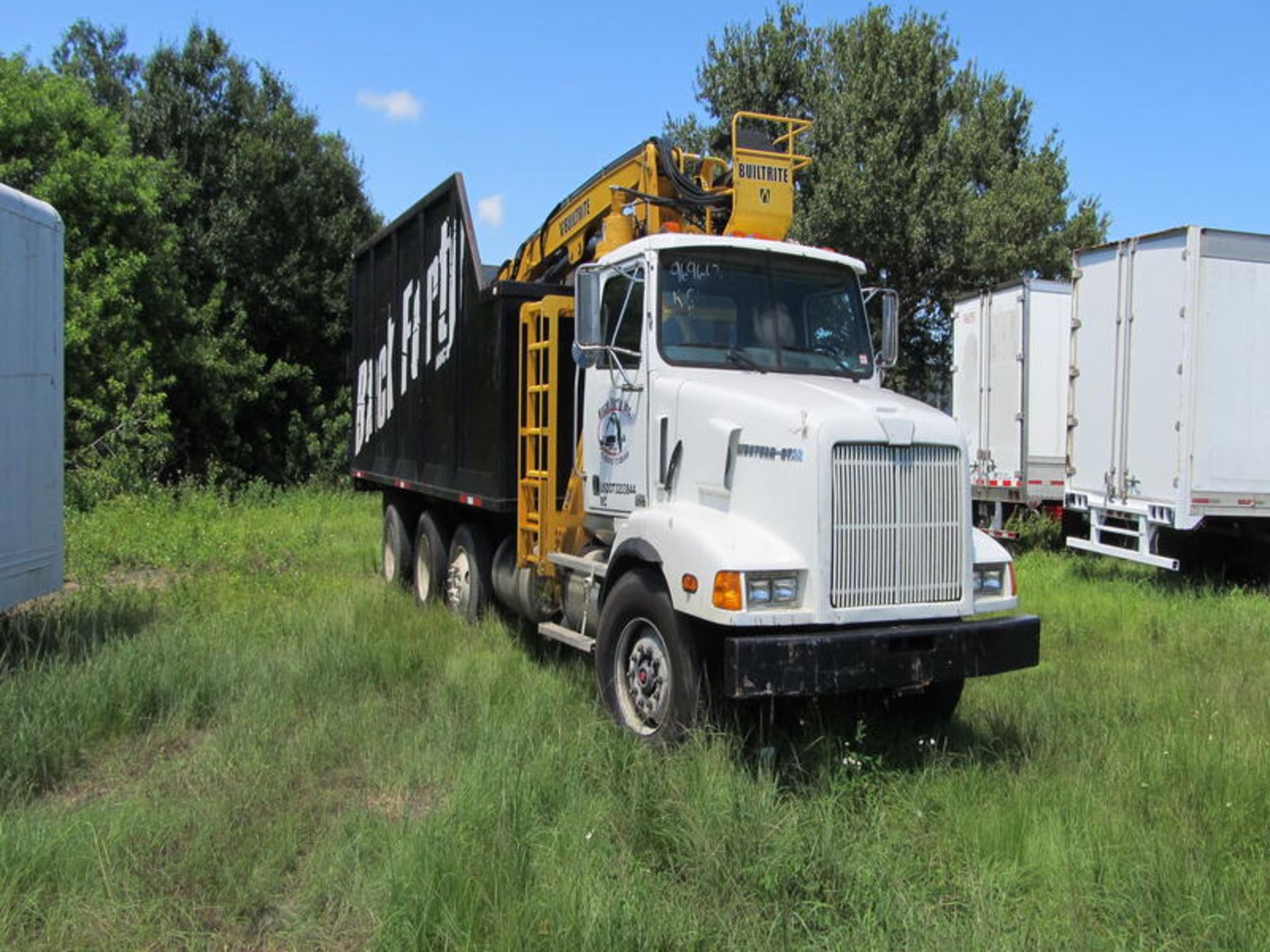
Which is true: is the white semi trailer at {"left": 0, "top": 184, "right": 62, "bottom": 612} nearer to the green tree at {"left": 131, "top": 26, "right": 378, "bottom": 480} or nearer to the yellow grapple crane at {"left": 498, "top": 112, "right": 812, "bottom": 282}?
the yellow grapple crane at {"left": 498, "top": 112, "right": 812, "bottom": 282}

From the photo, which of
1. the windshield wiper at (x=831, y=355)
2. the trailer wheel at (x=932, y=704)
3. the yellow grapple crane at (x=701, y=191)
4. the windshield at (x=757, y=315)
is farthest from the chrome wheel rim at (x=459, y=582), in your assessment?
the trailer wheel at (x=932, y=704)

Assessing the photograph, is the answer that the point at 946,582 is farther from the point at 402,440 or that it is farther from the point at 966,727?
the point at 402,440

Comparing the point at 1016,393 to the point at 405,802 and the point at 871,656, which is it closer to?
the point at 871,656

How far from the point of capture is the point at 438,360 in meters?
9.09

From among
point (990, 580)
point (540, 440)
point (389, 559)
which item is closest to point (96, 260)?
point (389, 559)

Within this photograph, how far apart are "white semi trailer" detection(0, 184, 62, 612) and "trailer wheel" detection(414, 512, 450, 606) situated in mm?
3255

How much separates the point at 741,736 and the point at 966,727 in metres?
1.63

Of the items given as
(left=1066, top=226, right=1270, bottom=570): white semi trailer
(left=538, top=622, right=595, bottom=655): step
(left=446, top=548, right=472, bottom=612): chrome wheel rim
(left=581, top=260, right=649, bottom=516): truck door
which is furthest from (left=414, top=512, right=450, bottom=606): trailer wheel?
(left=1066, top=226, right=1270, bottom=570): white semi trailer

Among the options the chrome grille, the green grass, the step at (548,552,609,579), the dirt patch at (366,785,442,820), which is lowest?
the dirt patch at (366,785,442,820)

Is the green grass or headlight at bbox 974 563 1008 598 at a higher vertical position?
headlight at bbox 974 563 1008 598

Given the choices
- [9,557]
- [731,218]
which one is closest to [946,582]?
[731,218]

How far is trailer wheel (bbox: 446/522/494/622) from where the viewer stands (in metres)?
8.51

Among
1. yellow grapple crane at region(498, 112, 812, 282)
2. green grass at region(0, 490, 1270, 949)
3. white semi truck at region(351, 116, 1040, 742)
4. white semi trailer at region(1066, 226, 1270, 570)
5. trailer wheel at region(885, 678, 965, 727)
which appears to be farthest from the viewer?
white semi trailer at region(1066, 226, 1270, 570)

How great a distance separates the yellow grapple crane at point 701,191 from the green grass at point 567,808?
324 cm
